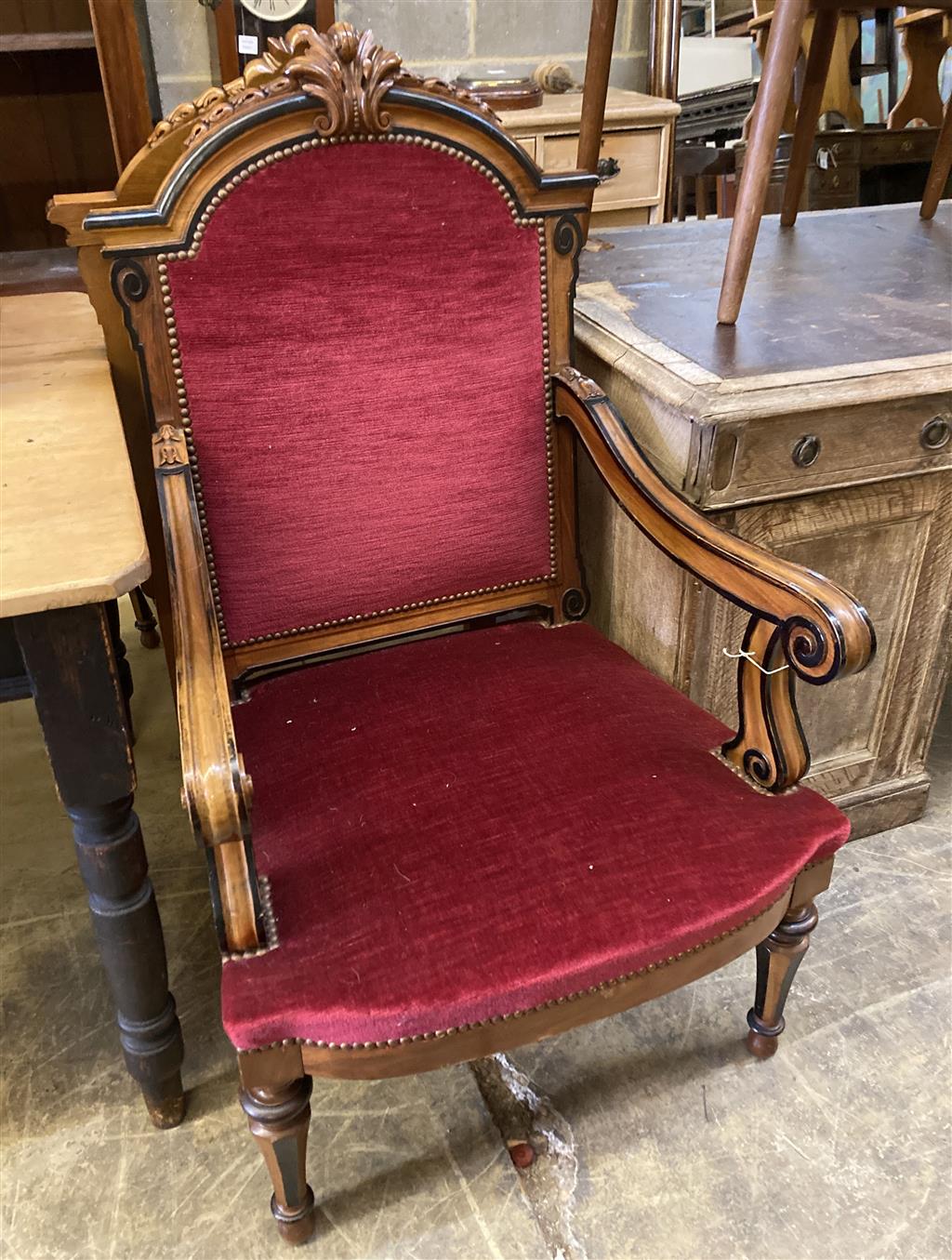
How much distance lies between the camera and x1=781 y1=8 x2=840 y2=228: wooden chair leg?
2.09 meters

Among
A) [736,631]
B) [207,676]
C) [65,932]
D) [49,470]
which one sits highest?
[49,470]

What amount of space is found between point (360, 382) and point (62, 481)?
395mm

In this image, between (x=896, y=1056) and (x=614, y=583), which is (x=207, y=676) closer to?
(x=614, y=583)

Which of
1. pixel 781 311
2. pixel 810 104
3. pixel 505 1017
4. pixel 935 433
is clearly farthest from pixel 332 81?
pixel 810 104

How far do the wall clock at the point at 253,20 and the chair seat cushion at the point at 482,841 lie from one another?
A: 2.29 metres

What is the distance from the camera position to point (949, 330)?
4.71 feet

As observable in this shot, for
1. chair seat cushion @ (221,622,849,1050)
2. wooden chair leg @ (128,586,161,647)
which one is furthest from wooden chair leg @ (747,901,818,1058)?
wooden chair leg @ (128,586,161,647)

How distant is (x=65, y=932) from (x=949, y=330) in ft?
5.56

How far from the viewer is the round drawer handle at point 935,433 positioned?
135 cm

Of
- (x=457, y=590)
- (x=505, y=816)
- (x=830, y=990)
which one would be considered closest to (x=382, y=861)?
(x=505, y=816)

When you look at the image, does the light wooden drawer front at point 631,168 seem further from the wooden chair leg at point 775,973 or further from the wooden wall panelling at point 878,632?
the wooden chair leg at point 775,973

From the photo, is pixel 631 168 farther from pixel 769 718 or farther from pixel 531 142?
pixel 769 718

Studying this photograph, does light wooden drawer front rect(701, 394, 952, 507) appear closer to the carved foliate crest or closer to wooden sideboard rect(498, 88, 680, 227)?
the carved foliate crest

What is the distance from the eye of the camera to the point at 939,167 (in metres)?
2.18
